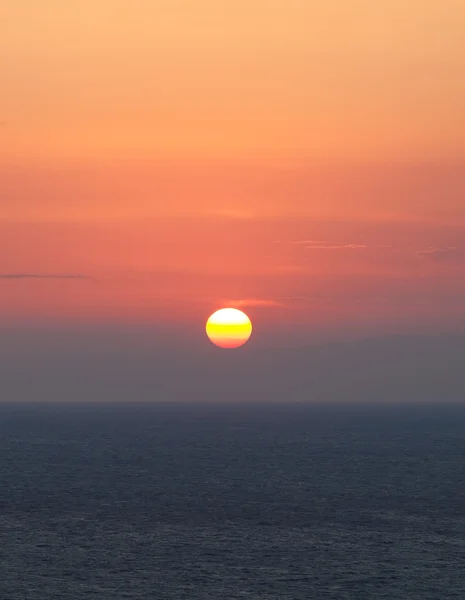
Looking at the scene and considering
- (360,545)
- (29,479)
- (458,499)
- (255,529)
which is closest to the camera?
(360,545)

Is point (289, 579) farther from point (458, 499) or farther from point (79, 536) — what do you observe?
point (458, 499)

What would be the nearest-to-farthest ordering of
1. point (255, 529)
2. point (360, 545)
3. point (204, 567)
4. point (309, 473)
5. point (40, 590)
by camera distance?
point (40, 590) → point (204, 567) → point (360, 545) → point (255, 529) → point (309, 473)

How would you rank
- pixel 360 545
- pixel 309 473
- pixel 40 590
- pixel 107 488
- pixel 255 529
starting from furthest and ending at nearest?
pixel 309 473, pixel 107 488, pixel 255 529, pixel 360 545, pixel 40 590

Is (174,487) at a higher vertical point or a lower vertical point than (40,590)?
higher

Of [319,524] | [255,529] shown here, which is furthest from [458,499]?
[255,529]

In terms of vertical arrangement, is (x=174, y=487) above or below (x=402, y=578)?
above

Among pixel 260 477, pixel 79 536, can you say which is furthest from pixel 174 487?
pixel 79 536

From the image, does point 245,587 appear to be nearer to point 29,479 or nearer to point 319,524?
point 319,524

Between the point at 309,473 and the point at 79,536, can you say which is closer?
the point at 79,536

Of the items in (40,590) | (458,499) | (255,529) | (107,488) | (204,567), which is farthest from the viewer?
(107,488)
